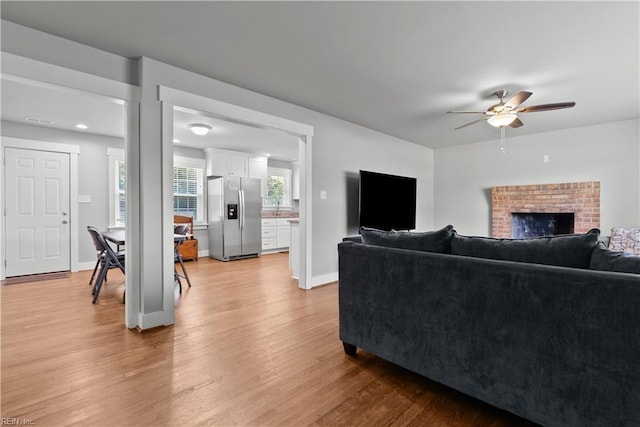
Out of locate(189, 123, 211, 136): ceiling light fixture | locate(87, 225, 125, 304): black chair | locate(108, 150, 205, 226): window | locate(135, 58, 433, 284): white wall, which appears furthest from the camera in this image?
locate(108, 150, 205, 226): window

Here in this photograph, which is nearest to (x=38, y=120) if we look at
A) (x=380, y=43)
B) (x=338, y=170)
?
(x=338, y=170)

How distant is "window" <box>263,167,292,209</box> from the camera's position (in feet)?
25.9

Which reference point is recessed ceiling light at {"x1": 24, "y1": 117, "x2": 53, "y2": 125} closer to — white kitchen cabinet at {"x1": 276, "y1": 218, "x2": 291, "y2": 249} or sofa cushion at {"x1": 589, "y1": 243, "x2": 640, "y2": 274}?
white kitchen cabinet at {"x1": 276, "y1": 218, "x2": 291, "y2": 249}

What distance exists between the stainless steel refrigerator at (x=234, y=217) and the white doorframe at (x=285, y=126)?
2539 mm

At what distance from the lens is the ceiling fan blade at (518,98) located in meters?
2.96

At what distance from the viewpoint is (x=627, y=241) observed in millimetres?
3746

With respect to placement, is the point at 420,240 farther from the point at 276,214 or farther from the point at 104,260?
the point at 276,214

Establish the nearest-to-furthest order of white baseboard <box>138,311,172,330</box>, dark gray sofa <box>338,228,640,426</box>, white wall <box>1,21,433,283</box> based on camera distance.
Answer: dark gray sofa <box>338,228,640,426</box> < white wall <box>1,21,433,283</box> < white baseboard <box>138,311,172,330</box>

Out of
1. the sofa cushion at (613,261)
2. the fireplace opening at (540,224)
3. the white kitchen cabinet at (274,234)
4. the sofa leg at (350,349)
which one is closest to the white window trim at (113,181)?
the white kitchen cabinet at (274,234)

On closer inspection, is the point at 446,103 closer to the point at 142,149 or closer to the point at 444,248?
the point at 444,248

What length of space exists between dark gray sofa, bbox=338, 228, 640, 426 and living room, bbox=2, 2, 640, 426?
168 centimetres

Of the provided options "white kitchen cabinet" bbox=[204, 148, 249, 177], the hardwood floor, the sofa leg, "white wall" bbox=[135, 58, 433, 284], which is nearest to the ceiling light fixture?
"white wall" bbox=[135, 58, 433, 284]

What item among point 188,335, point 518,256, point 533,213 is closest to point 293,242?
point 188,335

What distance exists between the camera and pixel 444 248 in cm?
185
